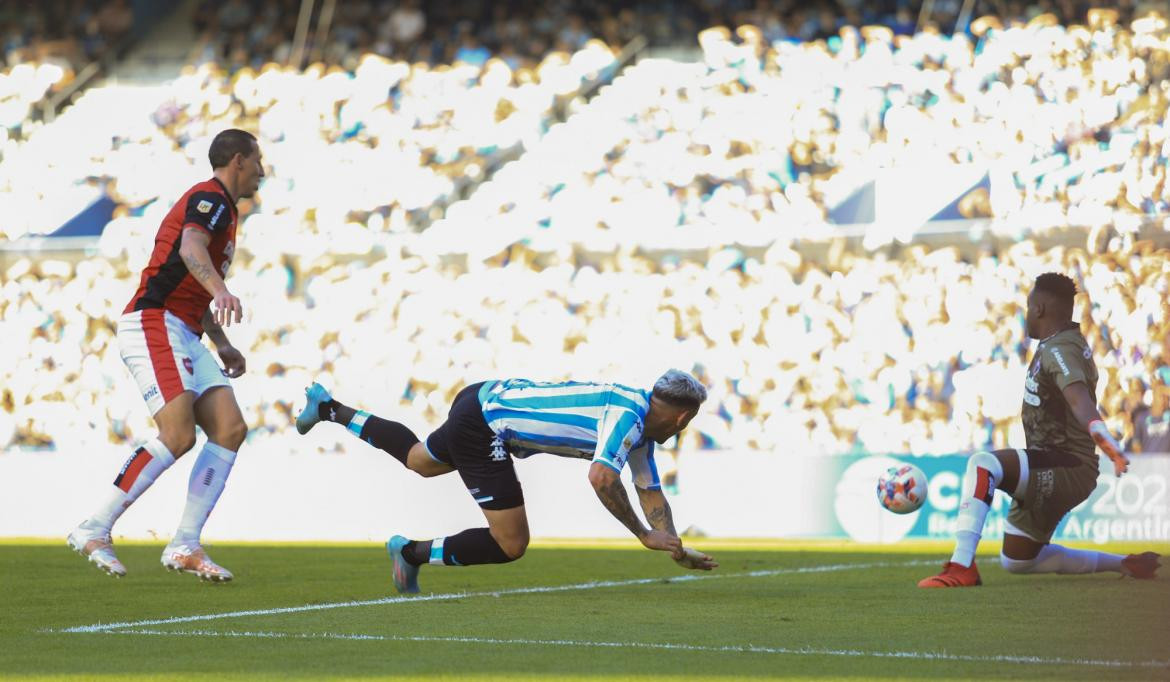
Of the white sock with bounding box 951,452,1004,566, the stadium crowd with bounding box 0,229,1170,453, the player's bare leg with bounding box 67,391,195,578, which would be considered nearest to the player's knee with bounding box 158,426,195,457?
the player's bare leg with bounding box 67,391,195,578

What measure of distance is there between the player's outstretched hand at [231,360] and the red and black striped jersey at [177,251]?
0.21 metres

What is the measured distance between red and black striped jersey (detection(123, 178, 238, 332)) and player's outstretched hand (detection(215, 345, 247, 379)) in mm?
Result: 208

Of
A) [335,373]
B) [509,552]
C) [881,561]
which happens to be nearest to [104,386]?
[335,373]

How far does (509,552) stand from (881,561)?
14.0ft

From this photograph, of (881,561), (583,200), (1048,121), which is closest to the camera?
(881,561)

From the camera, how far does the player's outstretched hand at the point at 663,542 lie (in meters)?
6.86

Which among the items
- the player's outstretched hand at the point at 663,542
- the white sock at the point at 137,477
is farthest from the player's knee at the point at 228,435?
the player's outstretched hand at the point at 663,542

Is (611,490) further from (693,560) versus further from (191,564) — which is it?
(191,564)

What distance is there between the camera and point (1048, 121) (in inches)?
727

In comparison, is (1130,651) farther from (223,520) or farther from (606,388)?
(223,520)

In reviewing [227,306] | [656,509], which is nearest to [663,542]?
[656,509]

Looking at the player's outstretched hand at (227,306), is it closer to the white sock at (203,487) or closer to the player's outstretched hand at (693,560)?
the white sock at (203,487)

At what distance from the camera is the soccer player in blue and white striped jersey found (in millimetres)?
7277

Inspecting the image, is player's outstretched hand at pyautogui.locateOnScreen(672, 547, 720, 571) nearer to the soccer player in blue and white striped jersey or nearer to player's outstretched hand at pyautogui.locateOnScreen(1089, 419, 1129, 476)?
the soccer player in blue and white striped jersey
